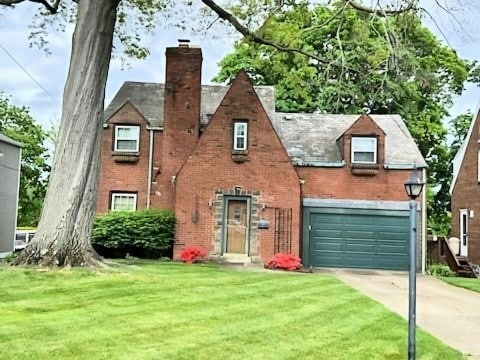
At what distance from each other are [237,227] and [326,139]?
5537mm

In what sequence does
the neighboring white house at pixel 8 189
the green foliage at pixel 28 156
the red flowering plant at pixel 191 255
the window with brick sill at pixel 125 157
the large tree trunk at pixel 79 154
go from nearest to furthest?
the large tree trunk at pixel 79 154, the red flowering plant at pixel 191 255, the window with brick sill at pixel 125 157, the neighboring white house at pixel 8 189, the green foliage at pixel 28 156

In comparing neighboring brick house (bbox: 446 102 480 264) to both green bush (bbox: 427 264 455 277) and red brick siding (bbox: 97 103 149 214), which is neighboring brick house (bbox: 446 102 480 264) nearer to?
green bush (bbox: 427 264 455 277)

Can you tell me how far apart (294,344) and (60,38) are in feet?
48.3

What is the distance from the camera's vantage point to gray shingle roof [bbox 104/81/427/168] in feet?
72.2

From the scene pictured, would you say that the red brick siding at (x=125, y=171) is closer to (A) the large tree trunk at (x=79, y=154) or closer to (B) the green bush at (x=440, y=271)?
(A) the large tree trunk at (x=79, y=154)

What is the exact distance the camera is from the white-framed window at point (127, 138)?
73.2 ft

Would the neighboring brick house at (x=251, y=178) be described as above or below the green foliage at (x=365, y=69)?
below

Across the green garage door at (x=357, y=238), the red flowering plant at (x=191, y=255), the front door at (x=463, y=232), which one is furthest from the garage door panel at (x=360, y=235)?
the front door at (x=463, y=232)

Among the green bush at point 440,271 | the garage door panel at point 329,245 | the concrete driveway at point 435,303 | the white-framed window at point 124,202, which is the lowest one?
the green bush at point 440,271

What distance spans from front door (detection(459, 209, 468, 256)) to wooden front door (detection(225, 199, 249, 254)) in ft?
38.4

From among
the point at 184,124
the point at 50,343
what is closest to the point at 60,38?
the point at 184,124

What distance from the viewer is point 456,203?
2833 centimetres

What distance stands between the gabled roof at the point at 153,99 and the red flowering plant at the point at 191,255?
545 cm

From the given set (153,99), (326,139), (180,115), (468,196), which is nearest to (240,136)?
(180,115)
